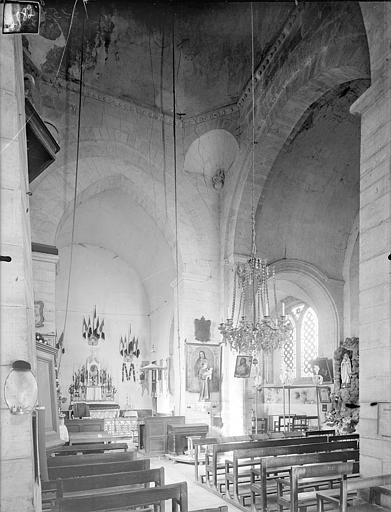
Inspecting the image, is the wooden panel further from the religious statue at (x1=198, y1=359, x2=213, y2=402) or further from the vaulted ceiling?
the vaulted ceiling

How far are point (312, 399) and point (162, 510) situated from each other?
39.3ft

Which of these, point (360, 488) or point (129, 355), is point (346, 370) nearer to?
point (360, 488)

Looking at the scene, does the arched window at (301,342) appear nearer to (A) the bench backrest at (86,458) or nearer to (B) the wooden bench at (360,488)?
(A) the bench backrest at (86,458)

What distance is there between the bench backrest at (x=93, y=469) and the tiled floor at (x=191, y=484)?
1.46 metres

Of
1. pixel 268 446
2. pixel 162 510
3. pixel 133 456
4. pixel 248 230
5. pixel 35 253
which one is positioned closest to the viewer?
pixel 162 510

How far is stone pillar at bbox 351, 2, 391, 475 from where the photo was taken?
6777 mm

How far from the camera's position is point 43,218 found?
1316 centimetres

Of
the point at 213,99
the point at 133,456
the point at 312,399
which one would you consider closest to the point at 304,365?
the point at 312,399

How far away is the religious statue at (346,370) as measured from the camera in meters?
11.6

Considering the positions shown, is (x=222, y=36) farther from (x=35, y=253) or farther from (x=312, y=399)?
(x=312, y=399)

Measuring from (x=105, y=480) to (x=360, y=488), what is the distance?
2498mm

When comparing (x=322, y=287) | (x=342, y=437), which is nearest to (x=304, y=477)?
(x=342, y=437)

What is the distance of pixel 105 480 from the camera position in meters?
5.41

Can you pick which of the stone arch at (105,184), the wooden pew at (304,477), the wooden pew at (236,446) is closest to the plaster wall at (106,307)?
the stone arch at (105,184)
